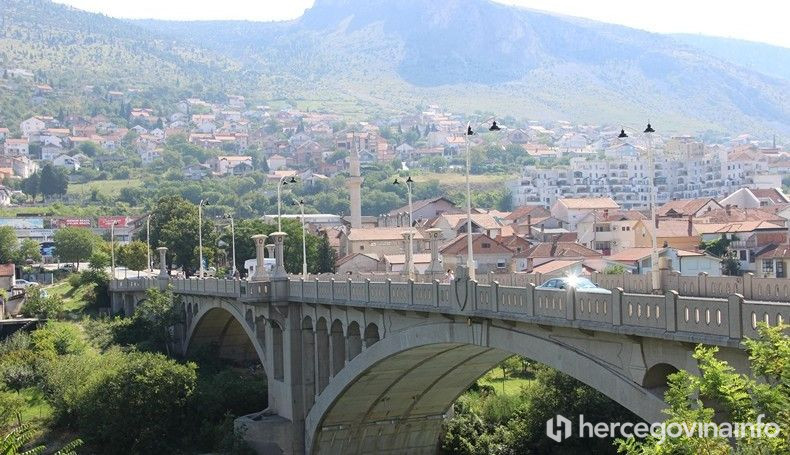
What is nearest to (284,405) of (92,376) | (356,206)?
(92,376)

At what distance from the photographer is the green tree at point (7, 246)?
12212 cm

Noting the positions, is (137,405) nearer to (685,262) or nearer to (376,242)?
(685,262)

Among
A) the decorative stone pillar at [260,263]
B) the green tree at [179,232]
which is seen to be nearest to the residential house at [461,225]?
the green tree at [179,232]

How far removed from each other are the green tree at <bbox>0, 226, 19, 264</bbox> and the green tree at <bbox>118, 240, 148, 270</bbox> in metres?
20.5

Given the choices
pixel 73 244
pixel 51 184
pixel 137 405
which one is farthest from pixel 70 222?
pixel 137 405

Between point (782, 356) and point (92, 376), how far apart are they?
147 ft

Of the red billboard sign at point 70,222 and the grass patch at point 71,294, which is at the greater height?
the red billboard sign at point 70,222

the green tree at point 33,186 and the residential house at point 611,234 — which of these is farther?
the green tree at point 33,186

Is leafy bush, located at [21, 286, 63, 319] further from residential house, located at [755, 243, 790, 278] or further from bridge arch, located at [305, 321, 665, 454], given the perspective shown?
residential house, located at [755, 243, 790, 278]

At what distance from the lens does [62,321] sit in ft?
280

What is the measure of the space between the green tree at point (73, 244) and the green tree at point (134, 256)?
15.3 metres

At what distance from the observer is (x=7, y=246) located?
4865 inches

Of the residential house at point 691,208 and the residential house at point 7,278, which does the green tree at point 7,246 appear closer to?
the residential house at point 7,278

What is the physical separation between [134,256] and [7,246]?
79.9ft
